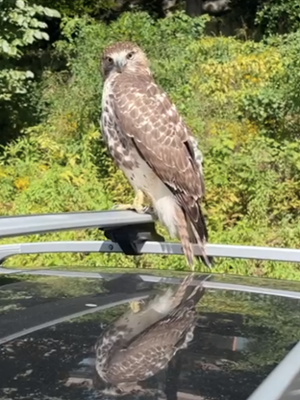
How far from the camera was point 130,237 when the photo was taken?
8.39 feet

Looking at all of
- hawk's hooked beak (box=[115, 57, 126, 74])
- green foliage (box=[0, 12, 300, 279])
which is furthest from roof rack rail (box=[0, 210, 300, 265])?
green foliage (box=[0, 12, 300, 279])

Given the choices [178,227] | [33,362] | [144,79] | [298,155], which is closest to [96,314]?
[33,362]

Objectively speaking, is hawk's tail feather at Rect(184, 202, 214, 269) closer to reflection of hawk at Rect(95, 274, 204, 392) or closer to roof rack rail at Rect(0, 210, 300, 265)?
roof rack rail at Rect(0, 210, 300, 265)

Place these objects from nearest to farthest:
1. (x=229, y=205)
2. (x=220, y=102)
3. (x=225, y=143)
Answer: (x=229, y=205), (x=225, y=143), (x=220, y=102)

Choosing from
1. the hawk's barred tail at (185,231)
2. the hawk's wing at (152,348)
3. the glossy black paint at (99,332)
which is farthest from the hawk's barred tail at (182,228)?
the hawk's wing at (152,348)

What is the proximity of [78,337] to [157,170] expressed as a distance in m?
2.83

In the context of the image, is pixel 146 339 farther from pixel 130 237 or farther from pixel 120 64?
pixel 120 64

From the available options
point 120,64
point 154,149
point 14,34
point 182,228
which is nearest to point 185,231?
point 182,228

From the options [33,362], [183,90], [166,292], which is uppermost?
[33,362]

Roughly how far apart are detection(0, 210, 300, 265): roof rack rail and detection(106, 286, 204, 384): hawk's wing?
322 millimetres

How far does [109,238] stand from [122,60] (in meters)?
2.54

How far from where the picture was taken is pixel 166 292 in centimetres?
215

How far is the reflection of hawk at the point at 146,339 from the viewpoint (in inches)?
60.5

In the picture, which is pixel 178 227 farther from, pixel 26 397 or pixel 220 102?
pixel 220 102
